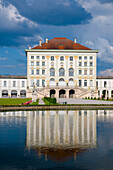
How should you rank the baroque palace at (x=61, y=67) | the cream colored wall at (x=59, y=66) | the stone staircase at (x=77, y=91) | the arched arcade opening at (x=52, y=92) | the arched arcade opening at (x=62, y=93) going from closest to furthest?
the stone staircase at (x=77, y=91), the arched arcade opening at (x=62, y=93), the arched arcade opening at (x=52, y=92), the baroque palace at (x=61, y=67), the cream colored wall at (x=59, y=66)

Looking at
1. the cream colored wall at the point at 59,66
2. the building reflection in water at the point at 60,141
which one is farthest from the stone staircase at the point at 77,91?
the building reflection in water at the point at 60,141

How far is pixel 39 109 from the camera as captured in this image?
35.2m

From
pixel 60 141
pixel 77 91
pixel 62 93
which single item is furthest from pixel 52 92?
pixel 60 141

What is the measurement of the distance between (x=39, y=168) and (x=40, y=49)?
245ft

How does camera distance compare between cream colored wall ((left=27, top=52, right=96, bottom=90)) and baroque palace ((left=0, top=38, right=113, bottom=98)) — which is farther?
cream colored wall ((left=27, top=52, right=96, bottom=90))

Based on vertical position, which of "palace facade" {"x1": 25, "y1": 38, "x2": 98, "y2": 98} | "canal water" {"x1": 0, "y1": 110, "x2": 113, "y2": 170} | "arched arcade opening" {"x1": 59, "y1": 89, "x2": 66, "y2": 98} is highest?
"palace facade" {"x1": 25, "y1": 38, "x2": 98, "y2": 98}

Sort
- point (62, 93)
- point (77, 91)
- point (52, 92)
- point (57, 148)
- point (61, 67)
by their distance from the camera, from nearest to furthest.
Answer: point (57, 148)
point (77, 91)
point (62, 93)
point (52, 92)
point (61, 67)

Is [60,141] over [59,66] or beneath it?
beneath

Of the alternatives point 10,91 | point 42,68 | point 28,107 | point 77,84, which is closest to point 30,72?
point 42,68

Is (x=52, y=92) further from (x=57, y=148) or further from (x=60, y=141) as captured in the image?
(x=57, y=148)

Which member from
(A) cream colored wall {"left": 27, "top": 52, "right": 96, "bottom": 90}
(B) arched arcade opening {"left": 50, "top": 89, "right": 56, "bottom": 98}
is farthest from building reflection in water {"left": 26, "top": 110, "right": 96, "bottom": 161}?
(A) cream colored wall {"left": 27, "top": 52, "right": 96, "bottom": 90}

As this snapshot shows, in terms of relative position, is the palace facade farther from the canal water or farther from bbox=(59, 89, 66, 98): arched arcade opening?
the canal water

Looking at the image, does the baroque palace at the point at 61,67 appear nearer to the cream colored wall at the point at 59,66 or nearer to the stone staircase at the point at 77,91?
the cream colored wall at the point at 59,66

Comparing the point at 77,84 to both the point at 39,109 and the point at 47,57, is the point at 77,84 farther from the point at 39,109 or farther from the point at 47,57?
the point at 39,109
